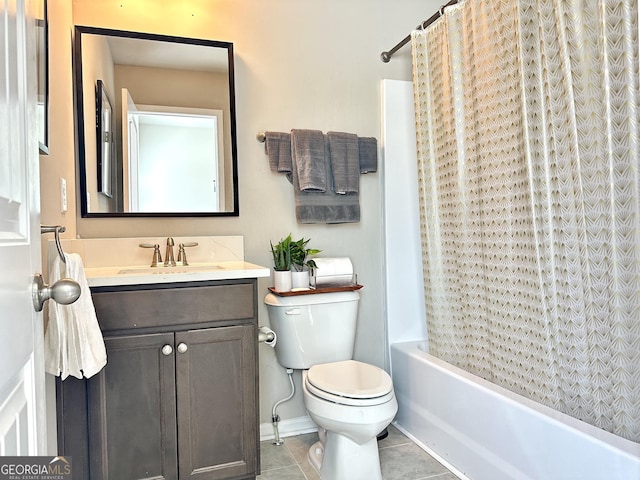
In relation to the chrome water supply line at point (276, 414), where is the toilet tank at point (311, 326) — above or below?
above

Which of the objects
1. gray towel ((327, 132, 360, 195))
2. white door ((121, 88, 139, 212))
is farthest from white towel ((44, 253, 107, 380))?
gray towel ((327, 132, 360, 195))

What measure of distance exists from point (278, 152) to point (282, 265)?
57 cm

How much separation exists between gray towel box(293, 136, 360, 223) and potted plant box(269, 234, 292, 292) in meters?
0.16

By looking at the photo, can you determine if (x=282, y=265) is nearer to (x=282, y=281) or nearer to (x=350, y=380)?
(x=282, y=281)

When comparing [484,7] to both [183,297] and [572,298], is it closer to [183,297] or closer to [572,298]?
[572,298]

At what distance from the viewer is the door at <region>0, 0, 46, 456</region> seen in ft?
1.98

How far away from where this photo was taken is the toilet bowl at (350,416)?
67.5 inches

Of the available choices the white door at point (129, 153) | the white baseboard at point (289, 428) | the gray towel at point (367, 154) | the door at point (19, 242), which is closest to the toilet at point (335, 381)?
the white baseboard at point (289, 428)

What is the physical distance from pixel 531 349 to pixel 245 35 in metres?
1.94

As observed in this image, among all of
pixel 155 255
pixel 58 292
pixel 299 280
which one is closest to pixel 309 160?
pixel 299 280

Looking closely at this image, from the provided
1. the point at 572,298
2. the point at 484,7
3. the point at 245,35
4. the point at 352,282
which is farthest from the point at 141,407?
the point at 484,7

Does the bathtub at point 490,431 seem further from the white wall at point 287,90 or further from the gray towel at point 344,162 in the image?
the gray towel at point 344,162

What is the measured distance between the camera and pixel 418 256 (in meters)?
2.51

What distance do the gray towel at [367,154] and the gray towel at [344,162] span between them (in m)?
0.06
